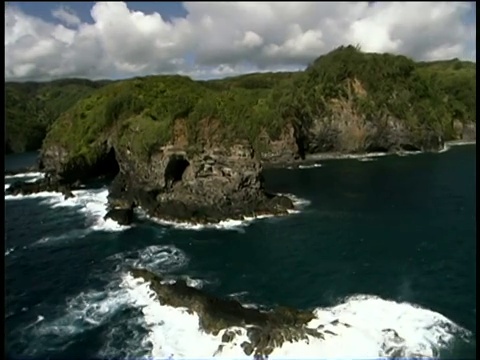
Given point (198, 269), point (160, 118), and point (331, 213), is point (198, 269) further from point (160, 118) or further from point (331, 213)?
point (160, 118)

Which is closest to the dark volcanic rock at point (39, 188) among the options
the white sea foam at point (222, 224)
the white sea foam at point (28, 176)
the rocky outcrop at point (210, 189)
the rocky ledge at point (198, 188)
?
the rocky ledge at point (198, 188)

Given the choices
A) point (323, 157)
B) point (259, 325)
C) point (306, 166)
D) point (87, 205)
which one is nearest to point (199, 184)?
point (87, 205)

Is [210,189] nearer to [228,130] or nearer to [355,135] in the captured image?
[228,130]

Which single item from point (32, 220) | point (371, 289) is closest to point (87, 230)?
point (32, 220)

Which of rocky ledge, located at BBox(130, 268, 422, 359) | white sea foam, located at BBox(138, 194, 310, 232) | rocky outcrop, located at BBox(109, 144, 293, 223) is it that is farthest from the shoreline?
rocky ledge, located at BBox(130, 268, 422, 359)

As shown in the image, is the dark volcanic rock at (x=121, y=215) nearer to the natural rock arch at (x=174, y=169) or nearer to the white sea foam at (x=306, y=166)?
the natural rock arch at (x=174, y=169)

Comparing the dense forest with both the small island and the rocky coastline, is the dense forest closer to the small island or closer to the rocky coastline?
the small island
